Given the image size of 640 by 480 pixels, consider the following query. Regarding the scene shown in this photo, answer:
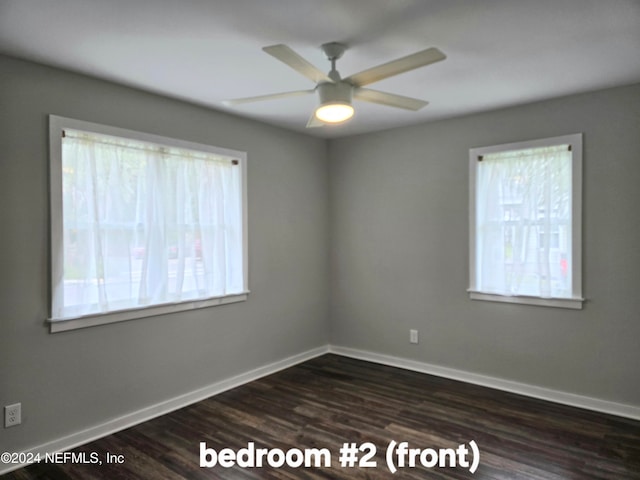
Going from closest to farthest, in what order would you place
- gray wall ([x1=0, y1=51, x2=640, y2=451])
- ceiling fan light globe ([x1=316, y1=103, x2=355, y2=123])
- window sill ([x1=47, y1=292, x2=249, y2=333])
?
ceiling fan light globe ([x1=316, y1=103, x2=355, y2=123]), gray wall ([x1=0, y1=51, x2=640, y2=451]), window sill ([x1=47, y1=292, x2=249, y2=333])

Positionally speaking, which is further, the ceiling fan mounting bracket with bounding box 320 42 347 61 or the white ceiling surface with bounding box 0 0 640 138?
the ceiling fan mounting bracket with bounding box 320 42 347 61

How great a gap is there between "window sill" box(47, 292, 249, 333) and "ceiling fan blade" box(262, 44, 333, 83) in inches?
84.0

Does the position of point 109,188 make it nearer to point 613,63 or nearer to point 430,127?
point 430,127

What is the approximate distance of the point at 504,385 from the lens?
147 inches

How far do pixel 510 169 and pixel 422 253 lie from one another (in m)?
1.14

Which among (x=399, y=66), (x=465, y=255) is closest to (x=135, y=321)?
(x=399, y=66)

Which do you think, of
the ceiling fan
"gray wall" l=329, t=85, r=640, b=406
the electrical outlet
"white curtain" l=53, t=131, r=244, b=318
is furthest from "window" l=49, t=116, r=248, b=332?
"gray wall" l=329, t=85, r=640, b=406

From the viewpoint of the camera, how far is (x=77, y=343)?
2822 mm

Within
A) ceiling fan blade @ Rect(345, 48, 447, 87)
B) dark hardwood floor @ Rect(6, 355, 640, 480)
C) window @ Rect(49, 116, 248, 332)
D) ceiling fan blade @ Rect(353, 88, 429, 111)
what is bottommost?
dark hardwood floor @ Rect(6, 355, 640, 480)

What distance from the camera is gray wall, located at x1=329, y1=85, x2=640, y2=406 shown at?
126 inches

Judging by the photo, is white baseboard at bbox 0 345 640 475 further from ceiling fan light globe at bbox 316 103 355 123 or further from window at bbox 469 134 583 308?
ceiling fan light globe at bbox 316 103 355 123

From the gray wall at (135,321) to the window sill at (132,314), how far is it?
54 mm

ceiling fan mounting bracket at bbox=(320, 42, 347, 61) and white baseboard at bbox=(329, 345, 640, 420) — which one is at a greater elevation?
ceiling fan mounting bracket at bbox=(320, 42, 347, 61)

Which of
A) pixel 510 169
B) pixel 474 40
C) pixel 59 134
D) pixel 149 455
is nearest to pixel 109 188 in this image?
pixel 59 134
